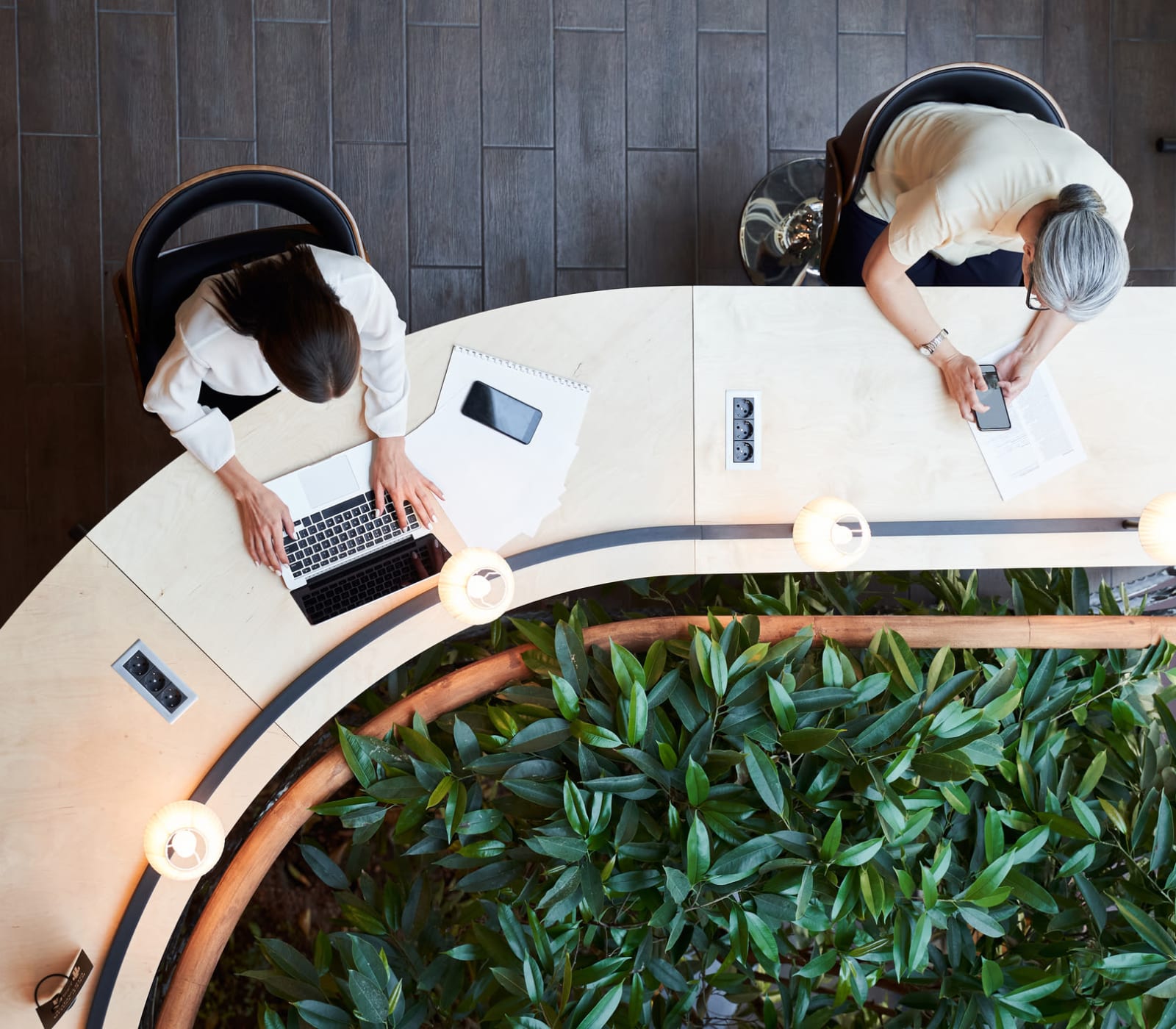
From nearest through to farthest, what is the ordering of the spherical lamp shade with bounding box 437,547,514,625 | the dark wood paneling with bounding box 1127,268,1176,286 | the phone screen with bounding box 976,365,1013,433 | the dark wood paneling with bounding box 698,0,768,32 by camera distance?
the spherical lamp shade with bounding box 437,547,514,625
the phone screen with bounding box 976,365,1013,433
the dark wood paneling with bounding box 698,0,768,32
the dark wood paneling with bounding box 1127,268,1176,286

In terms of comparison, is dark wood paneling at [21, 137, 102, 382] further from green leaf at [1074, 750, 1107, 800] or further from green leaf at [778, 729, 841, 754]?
green leaf at [1074, 750, 1107, 800]

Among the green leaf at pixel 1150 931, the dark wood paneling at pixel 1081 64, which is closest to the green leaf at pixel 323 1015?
the green leaf at pixel 1150 931

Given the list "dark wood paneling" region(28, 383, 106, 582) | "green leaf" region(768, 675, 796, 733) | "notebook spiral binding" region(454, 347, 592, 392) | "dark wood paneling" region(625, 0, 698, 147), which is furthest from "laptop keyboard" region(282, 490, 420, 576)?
"dark wood paneling" region(625, 0, 698, 147)

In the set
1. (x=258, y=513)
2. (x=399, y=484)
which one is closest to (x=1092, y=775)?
(x=399, y=484)

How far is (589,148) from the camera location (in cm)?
290

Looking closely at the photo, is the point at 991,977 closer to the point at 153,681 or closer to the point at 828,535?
the point at 828,535

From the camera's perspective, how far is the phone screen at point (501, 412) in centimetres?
197

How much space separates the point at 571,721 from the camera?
1.86 m

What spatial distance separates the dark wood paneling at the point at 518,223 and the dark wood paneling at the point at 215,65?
79 centimetres

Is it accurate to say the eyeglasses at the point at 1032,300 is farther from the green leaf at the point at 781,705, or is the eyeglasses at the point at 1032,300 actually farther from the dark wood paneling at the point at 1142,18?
the dark wood paneling at the point at 1142,18

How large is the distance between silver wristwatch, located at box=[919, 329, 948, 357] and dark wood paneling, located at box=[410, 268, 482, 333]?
1.45m

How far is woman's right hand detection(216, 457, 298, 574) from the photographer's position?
6.12 feet

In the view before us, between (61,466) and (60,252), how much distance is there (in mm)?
666

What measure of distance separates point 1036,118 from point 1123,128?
4.64 feet
